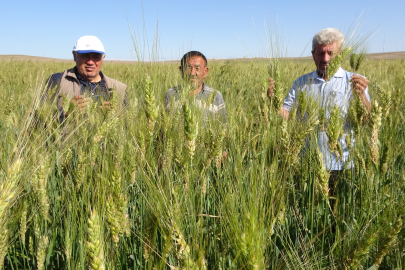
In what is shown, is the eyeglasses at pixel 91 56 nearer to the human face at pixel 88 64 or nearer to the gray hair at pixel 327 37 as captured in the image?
the human face at pixel 88 64

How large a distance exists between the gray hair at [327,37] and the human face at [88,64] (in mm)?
1999

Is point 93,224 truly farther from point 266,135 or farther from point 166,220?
point 266,135

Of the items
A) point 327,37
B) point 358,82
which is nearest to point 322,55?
point 327,37

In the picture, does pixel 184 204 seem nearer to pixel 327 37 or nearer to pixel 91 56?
pixel 327 37

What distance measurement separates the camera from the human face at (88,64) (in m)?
3.04

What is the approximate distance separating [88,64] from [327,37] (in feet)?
7.05

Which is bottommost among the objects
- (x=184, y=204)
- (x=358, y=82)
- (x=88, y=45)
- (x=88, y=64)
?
(x=184, y=204)

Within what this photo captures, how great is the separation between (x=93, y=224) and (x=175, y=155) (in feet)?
1.68

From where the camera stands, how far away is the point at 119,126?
133 centimetres

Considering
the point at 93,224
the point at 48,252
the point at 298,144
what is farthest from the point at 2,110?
the point at 298,144

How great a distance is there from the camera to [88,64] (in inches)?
120

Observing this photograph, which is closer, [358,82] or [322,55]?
Answer: [358,82]

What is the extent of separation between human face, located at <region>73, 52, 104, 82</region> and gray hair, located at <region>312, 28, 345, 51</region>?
200cm

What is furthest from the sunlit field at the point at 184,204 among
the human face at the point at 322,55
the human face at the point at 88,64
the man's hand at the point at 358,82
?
the human face at the point at 88,64
